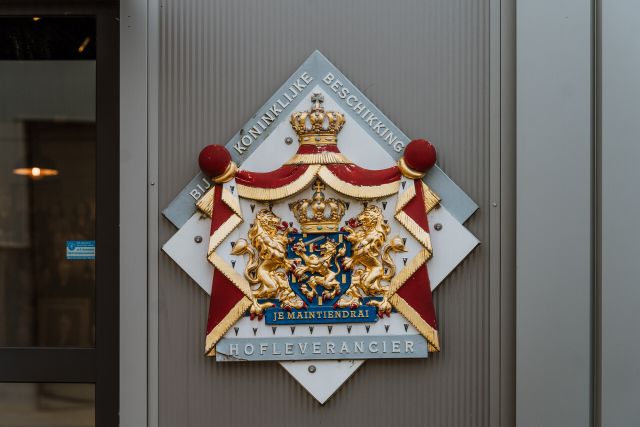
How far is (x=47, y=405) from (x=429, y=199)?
191cm

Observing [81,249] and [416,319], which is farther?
[81,249]

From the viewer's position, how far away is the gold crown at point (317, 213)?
2650 mm

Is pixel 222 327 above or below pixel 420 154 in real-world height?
below

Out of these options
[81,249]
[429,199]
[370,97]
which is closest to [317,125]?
[370,97]

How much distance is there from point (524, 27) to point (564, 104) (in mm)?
374

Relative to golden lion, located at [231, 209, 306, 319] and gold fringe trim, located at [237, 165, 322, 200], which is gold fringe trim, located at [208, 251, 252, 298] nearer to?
golden lion, located at [231, 209, 306, 319]

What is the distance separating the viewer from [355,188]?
2648 millimetres

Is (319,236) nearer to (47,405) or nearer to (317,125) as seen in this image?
(317,125)

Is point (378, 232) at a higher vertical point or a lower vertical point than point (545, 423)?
higher

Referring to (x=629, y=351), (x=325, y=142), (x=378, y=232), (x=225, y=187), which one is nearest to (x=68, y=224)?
(x=225, y=187)

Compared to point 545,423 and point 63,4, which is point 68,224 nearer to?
point 63,4

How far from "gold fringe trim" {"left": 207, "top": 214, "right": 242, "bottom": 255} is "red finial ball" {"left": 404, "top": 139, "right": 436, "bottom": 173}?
779mm

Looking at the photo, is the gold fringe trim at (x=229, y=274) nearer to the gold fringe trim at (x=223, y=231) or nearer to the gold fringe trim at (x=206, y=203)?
the gold fringe trim at (x=223, y=231)

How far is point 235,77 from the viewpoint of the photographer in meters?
2.69
